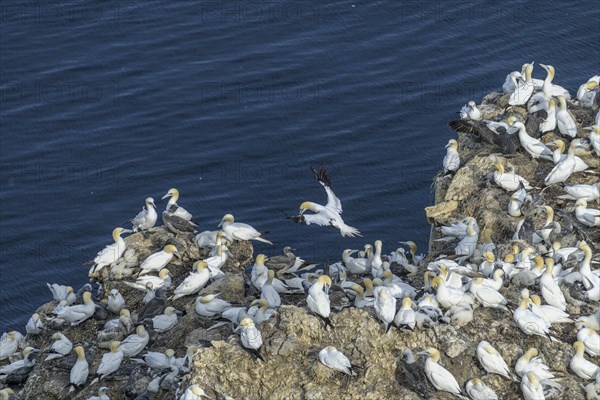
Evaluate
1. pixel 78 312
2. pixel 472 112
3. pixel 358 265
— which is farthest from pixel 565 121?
pixel 78 312

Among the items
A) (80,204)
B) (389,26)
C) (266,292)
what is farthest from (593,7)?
(266,292)

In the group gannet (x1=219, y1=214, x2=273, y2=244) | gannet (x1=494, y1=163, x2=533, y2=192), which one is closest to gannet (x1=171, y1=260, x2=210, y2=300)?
gannet (x1=219, y1=214, x2=273, y2=244)

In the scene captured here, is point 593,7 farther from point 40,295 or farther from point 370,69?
point 40,295

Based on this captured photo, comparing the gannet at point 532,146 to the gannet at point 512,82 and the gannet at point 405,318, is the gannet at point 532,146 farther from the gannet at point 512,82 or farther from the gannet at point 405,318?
the gannet at point 405,318

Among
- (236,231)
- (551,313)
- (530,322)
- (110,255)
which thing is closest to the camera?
(530,322)

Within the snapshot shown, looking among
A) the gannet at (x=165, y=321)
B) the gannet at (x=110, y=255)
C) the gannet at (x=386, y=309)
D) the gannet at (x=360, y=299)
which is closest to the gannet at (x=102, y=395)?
the gannet at (x=165, y=321)

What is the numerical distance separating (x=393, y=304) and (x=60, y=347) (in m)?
7.27

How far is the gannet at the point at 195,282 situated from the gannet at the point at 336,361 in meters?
5.77

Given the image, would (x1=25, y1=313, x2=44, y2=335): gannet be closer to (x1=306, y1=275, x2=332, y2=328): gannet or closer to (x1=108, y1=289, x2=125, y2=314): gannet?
(x1=108, y1=289, x2=125, y2=314): gannet

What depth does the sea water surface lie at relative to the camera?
117ft

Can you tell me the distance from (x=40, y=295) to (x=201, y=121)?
9366mm

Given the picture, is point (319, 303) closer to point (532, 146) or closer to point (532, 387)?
point (532, 387)

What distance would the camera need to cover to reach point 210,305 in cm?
2294

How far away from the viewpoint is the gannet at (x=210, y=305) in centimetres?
2288
